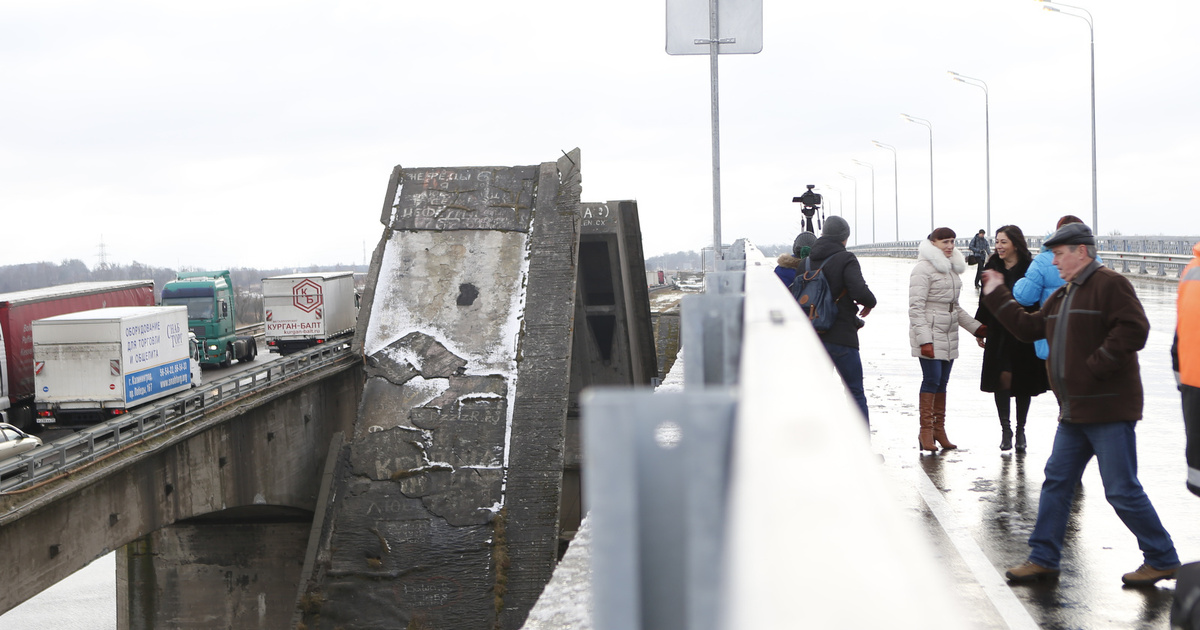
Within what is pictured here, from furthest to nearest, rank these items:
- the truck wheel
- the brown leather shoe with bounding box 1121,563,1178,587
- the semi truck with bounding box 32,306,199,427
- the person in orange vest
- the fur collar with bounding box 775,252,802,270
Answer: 1. the truck wheel
2. the semi truck with bounding box 32,306,199,427
3. the fur collar with bounding box 775,252,802,270
4. the brown leather shoe with bounding box 1121,563,1178,587
5. the person in orange vest

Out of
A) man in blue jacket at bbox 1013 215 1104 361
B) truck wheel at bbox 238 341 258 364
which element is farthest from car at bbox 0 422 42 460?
truck wheel at bbox 238 341 258 364

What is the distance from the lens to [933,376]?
8742 mm

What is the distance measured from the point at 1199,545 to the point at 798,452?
20.2ft

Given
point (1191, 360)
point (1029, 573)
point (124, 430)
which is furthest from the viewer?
point (124, 430)

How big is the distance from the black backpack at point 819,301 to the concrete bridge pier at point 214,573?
1873 centimetres

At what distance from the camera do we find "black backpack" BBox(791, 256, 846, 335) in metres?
8.20

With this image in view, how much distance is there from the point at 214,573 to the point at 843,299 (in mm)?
20747

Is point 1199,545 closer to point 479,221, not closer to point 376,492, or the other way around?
point 376,492

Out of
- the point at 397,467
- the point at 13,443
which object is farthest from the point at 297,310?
the point at 13,443

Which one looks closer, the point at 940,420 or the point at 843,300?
the point at 843,300

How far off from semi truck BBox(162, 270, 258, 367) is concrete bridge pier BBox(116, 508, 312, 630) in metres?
7.15

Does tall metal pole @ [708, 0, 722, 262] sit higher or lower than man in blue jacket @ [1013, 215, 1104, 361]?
higher

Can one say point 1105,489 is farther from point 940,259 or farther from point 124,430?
point 124,430

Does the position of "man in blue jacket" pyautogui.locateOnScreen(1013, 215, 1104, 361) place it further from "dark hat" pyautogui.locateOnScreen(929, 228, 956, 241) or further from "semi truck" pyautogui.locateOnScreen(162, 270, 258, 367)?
"semi truck" pyautogui.locateOnScreen(162, 270, 258, 367)
